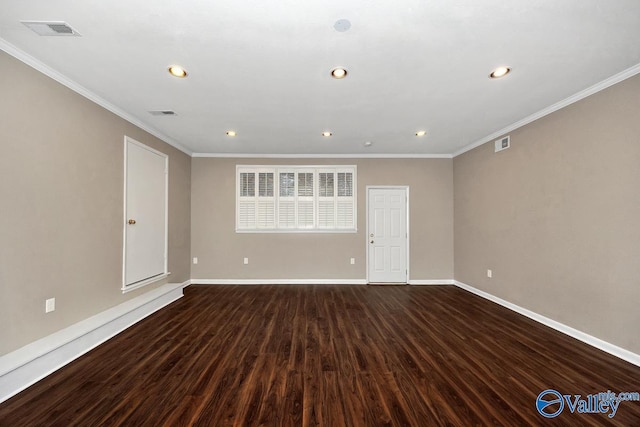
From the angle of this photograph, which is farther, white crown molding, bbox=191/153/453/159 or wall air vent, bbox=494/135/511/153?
white crown molding, bbox=191/153/453/159

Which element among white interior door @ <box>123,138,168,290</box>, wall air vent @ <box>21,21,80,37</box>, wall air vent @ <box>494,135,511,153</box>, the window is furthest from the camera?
the window

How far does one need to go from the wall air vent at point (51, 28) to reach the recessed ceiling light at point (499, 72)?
351 cm

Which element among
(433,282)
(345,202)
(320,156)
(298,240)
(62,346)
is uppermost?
(320,156)

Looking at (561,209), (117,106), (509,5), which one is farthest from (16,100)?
(561,209)

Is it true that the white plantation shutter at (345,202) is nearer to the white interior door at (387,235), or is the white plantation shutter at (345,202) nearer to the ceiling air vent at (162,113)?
the white interior door at (387,235)

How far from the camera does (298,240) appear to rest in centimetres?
517

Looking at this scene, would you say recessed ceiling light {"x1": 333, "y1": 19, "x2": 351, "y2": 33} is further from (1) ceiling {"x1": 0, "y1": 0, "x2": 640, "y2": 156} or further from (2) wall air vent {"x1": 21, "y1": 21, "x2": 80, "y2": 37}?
(2) wall air vent {"x1": 21, "y1": 21, "x2": 80, "y2": 37}

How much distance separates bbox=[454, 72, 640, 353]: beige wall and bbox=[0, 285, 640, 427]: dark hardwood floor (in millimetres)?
470

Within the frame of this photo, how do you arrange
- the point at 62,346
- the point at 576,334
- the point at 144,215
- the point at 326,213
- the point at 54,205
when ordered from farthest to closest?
the point at 326,213
the point at 144,215
the point at 576,334
the point at 54,205
the point at 62,346

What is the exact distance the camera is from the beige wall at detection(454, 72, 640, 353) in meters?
2.33

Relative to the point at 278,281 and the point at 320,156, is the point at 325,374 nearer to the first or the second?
the point at 278,281

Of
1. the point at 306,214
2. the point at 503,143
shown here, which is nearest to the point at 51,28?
the point at 306,214

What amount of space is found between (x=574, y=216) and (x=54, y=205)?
5561 millimetres

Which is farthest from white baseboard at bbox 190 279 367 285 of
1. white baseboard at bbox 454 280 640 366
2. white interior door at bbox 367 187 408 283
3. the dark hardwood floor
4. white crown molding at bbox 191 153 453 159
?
white crown molding at bbox 191 153 453 159
